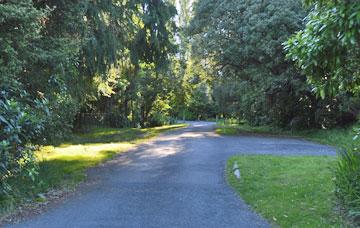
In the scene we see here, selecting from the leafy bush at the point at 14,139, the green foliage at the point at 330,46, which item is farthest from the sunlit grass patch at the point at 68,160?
the green foliage at the point at 330,46

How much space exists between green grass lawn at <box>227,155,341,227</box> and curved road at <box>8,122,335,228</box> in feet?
1.03

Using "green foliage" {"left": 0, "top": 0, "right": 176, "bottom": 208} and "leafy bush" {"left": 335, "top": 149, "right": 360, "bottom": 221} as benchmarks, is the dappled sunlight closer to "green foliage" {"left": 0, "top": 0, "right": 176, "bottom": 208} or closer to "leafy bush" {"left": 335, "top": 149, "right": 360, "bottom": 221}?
"green foliage" {"left": 0, "top": 0, "right": 176, "bottom": 208}

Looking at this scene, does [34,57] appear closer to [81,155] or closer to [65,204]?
[65,204]

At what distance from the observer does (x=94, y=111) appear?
3372cm

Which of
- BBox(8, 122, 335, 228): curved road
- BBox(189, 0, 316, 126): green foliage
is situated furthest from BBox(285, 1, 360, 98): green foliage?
BBox(189, 0, 316, 126): green foliage

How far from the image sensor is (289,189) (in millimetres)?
9102

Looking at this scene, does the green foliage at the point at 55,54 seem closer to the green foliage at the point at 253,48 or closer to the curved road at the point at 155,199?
the curved road at the point at 155,199

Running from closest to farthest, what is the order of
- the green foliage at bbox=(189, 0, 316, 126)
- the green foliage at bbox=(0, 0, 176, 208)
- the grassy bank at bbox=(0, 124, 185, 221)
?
the green foliage at bbox=(0, 0, 176, 208)
the grassy bank at bbox=(0, 124, 185, 221)
the green foliage at bbox=(189, 0, 316, 126)

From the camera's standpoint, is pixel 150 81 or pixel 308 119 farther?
pixel 150 81

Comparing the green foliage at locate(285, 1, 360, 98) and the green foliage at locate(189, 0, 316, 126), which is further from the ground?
the green foliage at locate(189, 0, 316, 126)

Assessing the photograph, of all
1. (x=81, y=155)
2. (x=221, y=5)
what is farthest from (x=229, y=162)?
(x=221, y=5)

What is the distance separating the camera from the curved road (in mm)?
7012

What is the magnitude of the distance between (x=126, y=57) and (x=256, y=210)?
11.5 meters

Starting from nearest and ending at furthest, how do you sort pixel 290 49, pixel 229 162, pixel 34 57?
pixel 290 49
pixel 34 57
pixel 229 162
